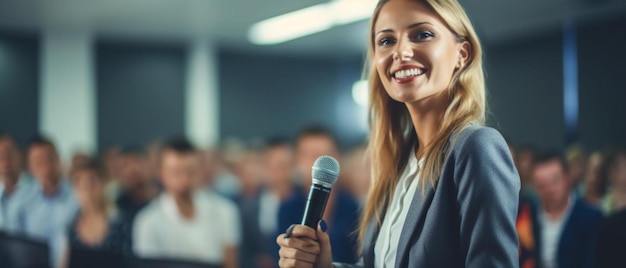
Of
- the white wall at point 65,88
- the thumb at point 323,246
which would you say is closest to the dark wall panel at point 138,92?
the white wall at point 65,88

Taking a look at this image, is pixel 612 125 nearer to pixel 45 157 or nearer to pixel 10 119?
pixel 45 157

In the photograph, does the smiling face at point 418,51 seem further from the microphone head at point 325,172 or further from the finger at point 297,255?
the finger at point 297,255

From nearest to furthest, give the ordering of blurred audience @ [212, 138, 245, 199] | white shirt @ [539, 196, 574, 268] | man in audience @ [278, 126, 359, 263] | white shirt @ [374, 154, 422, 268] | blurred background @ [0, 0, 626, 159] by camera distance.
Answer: white shirt @ [374, 154, 422, 268]
man in audience @ [278, 126, 359, 263]
white shirt @ [539, 196, 574, 268]
blurred audience @ [212, 138, 245, 199]
blurred background @ [0, 0, 626, 159]

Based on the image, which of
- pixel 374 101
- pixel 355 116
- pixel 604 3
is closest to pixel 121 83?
pixel 355 116

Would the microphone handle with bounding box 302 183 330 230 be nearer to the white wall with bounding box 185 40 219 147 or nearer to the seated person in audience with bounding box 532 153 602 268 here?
the seated person in audience with bounding box 532 153 602 268

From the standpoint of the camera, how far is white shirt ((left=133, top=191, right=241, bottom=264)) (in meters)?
3.39

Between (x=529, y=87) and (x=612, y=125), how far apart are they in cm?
151

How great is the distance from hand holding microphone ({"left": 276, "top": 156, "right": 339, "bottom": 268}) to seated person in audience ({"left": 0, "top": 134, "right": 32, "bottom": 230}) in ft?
11.8

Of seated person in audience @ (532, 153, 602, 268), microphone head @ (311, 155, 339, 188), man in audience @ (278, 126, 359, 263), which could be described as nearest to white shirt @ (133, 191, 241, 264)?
man in audience @ (278, 126, 359, 263)

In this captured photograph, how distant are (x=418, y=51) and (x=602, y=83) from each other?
8206 millimetres

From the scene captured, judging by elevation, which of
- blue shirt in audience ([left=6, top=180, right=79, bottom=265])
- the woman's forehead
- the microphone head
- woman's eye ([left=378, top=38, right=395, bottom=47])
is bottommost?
blue shirt in audience ([left=6, top=180, right=79, bottom=265])

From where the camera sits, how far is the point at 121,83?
963 cm

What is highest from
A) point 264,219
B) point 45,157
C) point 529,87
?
point 529,87

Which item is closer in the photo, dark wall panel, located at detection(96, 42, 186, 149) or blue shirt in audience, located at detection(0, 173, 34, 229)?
blue shirt in audience, located at detection(0, 173, 34, 229)
